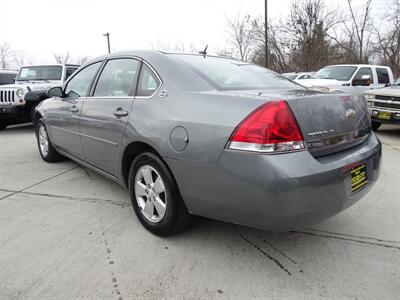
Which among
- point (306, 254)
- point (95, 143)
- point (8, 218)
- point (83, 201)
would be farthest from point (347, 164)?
point (8, 218)

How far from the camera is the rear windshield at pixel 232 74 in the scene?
8.95ft

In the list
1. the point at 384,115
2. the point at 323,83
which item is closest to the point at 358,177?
the point at 384,115

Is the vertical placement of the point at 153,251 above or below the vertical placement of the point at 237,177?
below

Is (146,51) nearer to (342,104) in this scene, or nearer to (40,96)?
(342,104)

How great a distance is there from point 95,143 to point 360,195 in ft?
8.08

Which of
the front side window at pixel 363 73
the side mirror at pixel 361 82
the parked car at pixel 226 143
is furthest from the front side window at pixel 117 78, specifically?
the front side window at pixel 363 73

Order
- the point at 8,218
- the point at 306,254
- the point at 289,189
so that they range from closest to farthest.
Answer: the point at 289,189 < the point at 306,254 < the point at 8,218

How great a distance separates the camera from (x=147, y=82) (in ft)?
9.64

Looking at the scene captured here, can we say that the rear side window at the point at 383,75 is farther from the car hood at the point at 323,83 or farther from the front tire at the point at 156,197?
the front tire at the point at 156,197

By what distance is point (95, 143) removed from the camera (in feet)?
11.5

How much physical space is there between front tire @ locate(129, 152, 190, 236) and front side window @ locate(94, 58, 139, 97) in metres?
0.73

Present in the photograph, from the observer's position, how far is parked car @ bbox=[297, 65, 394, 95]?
960cm

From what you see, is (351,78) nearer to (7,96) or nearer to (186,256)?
(186,256)

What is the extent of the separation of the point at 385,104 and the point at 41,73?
Answer: 353 inches
